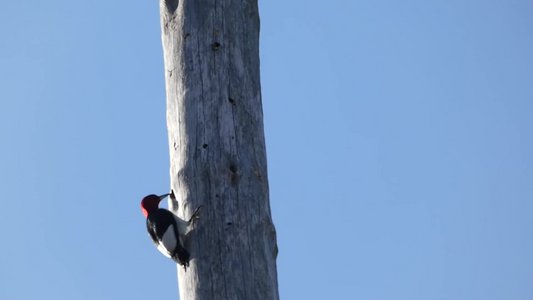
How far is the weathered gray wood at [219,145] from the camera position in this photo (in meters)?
4.14

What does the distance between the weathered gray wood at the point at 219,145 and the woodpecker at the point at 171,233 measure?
1.9 inches

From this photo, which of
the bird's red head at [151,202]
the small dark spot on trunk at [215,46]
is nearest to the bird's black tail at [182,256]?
the small dark spot on trunk at [215,46]

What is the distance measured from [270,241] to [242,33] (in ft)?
3.68

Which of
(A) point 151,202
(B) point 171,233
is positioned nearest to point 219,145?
(B) point 171,233

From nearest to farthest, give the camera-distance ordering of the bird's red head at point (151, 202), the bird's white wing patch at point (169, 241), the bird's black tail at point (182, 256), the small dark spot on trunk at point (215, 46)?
the bird's black tail at point (182, 256), the bird's white wing patch at point (169, 241), the small dark spot on trunk at point (215, 46), the bird's red head at point (151, 202)

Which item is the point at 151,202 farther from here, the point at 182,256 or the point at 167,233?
the point at 182,256

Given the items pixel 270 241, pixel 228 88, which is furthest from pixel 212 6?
pixel 270 241

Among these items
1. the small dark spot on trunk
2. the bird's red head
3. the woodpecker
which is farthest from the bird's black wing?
the small dark spot on trunk

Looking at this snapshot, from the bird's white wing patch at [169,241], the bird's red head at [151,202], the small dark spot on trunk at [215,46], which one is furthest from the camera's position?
the bird's red head at [151,202]

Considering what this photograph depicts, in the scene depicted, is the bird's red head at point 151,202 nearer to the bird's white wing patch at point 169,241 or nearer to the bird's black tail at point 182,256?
the bird's white wing patch at point 169,241

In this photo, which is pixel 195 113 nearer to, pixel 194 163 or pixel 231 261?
pixel 194 163

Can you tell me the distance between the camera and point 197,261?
13.9ft

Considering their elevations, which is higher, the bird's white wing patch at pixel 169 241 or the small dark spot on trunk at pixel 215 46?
the small dark spot on trunk at pixel 215 46

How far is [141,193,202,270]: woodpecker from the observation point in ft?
14.2
